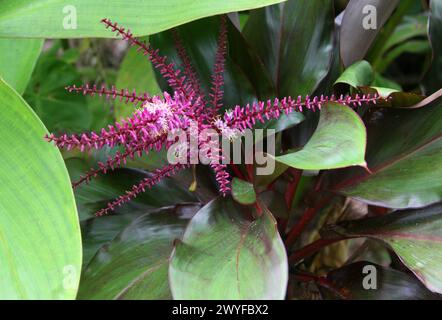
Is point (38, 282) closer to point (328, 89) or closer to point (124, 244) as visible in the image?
point (124, 244)

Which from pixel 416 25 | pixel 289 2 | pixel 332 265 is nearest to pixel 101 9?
pixel 289 2

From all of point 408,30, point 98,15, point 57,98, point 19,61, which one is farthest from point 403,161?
point 408,30

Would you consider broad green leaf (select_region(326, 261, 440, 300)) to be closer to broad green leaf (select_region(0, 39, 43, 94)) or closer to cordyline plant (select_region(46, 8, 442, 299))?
cordyline plant (select_region(46, 8, 442, 299))

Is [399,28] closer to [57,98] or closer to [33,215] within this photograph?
[57,98]

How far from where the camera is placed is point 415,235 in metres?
0.70

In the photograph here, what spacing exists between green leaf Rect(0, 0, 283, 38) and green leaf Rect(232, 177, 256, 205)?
22 centimetres

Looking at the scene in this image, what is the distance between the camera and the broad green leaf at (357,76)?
2.24ft

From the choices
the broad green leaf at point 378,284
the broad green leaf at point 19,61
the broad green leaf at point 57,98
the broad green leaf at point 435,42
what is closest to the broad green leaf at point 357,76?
the broad green leaf at point 435,42

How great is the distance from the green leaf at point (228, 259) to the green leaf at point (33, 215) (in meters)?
0.12

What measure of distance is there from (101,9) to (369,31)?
388mm

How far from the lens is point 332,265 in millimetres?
1055

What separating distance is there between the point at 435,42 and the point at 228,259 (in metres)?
0.47

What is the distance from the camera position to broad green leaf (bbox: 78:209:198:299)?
650 millimetres

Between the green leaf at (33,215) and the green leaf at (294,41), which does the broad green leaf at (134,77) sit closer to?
the green leaf at (294,41)
